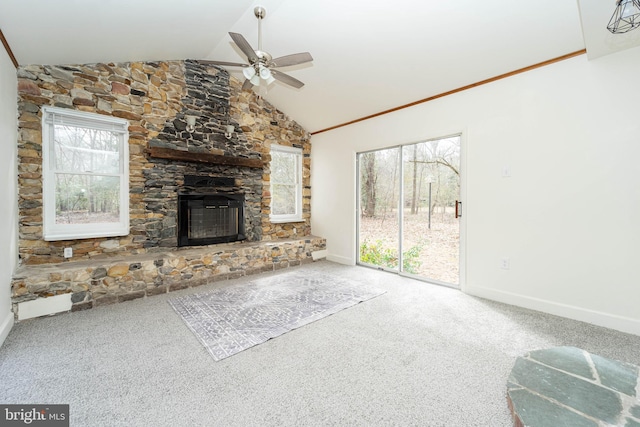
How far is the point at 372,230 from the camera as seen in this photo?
4922 millimetres

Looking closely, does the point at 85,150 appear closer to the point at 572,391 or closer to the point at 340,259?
the point at 340,259

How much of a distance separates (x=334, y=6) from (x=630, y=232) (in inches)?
141

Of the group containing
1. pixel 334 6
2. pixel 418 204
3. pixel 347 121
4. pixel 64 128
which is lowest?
pixel 418 204

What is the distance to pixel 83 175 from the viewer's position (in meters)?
3.53

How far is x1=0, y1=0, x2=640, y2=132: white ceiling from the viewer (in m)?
2.43

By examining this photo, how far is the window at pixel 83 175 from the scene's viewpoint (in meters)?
3.30

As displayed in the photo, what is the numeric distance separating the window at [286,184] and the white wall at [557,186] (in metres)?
2.73

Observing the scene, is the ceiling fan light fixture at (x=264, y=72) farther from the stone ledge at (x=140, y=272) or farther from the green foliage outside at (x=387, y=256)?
the green foliage outside at (x=387, y=256)

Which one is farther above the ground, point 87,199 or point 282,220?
point 87,199

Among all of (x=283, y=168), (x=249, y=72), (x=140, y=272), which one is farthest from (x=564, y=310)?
(x=140, y=272)

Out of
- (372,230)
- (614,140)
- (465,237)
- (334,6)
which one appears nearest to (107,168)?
(334,6)

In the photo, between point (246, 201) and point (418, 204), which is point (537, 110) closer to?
point (418, 204)

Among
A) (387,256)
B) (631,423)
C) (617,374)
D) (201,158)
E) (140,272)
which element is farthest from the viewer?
(387,256)

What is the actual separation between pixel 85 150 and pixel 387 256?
4.65m
